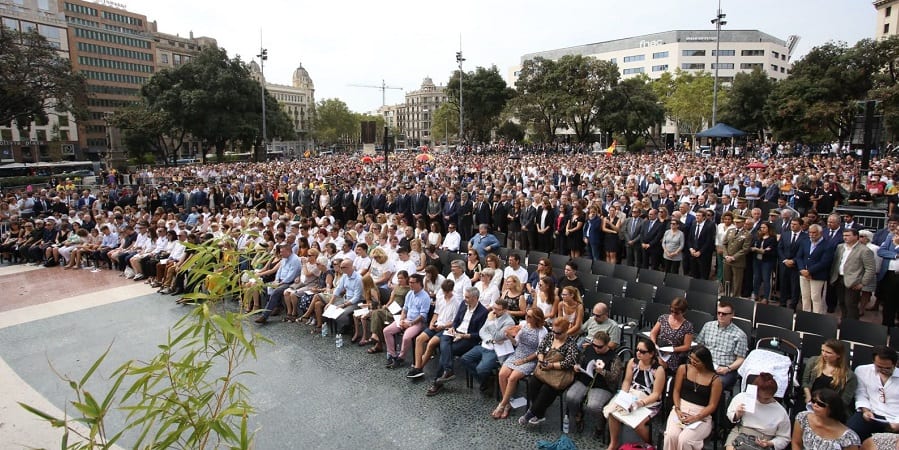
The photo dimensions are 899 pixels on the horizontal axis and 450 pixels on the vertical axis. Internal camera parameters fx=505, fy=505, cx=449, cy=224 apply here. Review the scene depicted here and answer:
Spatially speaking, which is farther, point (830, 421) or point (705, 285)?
point (705, 285)

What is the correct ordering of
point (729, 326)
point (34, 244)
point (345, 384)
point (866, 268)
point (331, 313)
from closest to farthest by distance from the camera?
point (729, 326), point (345, 384), point (866, 268), point (331, 313), point (34, 244)

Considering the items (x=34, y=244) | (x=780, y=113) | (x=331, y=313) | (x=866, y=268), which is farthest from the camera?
(x=780, y=113)

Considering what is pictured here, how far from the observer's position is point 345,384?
6707mm

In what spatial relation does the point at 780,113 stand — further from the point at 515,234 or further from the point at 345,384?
the point at 345,384

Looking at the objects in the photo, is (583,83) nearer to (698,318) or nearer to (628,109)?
(628,109)

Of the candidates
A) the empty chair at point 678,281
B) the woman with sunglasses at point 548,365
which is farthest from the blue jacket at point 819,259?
the woman with sunglasses at point 548,365

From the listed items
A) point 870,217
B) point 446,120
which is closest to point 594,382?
point 870,217

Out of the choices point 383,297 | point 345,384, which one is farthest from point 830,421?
point 383,297

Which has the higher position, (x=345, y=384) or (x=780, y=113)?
(x=780, y=113)

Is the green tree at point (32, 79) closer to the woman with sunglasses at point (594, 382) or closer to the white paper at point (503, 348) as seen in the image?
the white paper at point (503, 348)

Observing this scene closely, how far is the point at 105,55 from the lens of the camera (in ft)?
257

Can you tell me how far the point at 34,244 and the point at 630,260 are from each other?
54.6 feet

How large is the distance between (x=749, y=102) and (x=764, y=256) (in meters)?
40.5

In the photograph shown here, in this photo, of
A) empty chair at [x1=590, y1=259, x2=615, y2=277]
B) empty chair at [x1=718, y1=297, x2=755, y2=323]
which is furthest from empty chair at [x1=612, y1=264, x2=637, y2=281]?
empty chair at [x1=718, y1=297, x2=755, y2=323]
